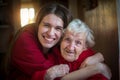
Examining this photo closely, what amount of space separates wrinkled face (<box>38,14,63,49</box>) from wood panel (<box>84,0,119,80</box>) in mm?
111

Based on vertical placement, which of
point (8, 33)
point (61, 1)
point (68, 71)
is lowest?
point (68, 71)

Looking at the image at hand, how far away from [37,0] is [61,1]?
0.29ft

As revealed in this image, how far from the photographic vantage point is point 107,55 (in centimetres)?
94

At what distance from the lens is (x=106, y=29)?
96cm

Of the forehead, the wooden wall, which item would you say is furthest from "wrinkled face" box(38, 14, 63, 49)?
the wooden wall

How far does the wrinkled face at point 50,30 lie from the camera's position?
899mm

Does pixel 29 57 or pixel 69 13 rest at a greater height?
pixel 69 13

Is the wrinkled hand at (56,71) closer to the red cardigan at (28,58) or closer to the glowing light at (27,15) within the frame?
the red cardigan at (28,58)

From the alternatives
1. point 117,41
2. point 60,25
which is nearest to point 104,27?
point 117,41

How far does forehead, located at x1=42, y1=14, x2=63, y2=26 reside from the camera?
2.95ft

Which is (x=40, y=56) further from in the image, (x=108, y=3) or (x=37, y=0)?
(x=108, y=3)

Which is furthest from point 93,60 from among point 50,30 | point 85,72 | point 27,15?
point 27,15

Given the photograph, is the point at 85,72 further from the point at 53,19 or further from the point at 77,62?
the point at 53,19

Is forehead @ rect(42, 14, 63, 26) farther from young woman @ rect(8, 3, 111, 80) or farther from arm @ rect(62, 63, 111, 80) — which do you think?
A: arm @ rect(62, 63, 111, 80)
